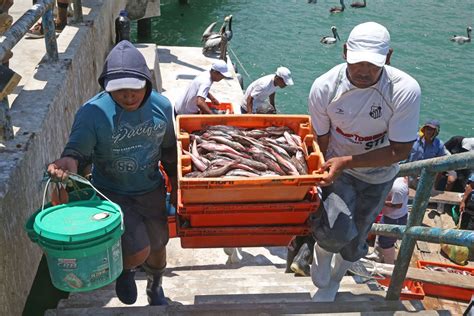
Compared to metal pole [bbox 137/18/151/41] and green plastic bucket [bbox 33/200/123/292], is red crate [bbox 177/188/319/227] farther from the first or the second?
metal pole [bbox 137/18/151/41]

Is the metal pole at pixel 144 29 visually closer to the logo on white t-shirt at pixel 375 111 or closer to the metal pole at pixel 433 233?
the metal pole at pixel 433 233

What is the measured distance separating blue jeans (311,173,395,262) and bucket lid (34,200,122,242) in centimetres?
164

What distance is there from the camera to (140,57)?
12.4 ft

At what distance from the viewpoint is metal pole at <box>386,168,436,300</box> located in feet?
12.7

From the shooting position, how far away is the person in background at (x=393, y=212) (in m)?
7.28

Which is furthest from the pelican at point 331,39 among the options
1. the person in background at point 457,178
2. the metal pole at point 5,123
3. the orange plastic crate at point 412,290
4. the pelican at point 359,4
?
the metal pole at point 5,123

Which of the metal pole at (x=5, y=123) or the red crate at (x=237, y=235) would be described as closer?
the metal pole at (x=5, y=123)

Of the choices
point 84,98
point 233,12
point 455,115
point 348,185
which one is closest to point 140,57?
point 348,185

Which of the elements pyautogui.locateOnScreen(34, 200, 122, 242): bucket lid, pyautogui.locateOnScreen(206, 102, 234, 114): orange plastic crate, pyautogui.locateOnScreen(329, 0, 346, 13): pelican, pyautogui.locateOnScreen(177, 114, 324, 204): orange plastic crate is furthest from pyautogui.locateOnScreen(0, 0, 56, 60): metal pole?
pyautogui.locateOnScreen(329, 0, 346, 13): pelican

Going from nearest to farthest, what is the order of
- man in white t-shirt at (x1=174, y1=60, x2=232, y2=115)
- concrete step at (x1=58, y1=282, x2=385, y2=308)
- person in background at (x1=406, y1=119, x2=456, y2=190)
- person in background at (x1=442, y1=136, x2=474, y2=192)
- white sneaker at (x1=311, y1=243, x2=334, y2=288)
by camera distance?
1. white sneaker at (x1=311, y1=243, x2=334, y2=288)
2. concrete step at (x1=58, y1=282, x2=385, y2=308)
3. man in white t-shirt at (x1=174, y1=60, x2=232, y2=115)
4. person in background at (x1=406, y1=119, x2=456, y2=190)
5. person in background at (x1=442, y1=136, x2=474, y2=192)

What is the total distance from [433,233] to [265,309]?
54.4 inches

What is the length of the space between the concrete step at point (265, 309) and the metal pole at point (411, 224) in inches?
6.2

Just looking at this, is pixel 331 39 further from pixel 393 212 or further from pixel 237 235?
pixel 237 235

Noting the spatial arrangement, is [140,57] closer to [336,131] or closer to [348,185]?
[336,131]
